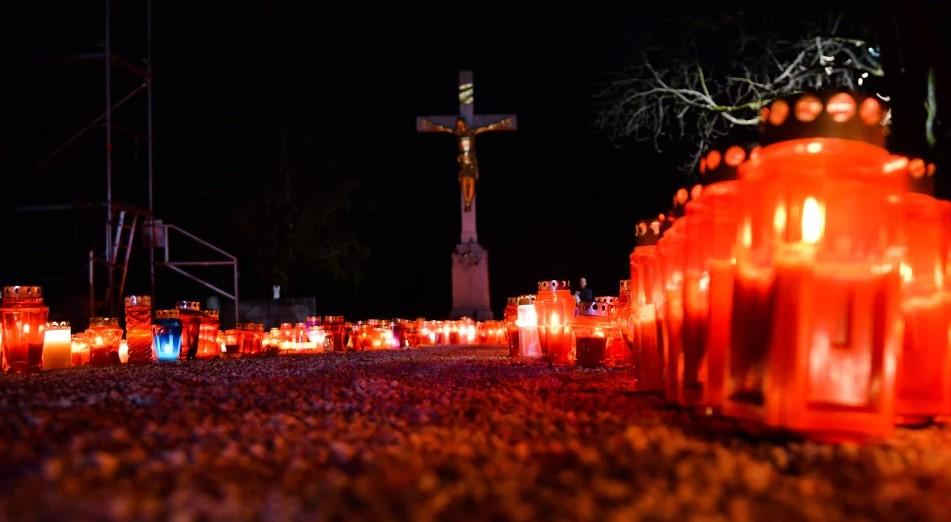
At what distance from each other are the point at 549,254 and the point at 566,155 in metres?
3.96

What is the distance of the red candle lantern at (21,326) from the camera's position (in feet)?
24.9

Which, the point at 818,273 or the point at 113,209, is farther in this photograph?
the point at 113,209

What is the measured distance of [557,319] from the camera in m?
8.48

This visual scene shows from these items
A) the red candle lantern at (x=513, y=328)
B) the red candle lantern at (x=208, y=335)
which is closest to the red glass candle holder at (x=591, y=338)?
the red candle lantern at (x=513, y=328)

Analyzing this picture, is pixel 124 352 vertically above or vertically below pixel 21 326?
below

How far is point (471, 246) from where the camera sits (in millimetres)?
20969

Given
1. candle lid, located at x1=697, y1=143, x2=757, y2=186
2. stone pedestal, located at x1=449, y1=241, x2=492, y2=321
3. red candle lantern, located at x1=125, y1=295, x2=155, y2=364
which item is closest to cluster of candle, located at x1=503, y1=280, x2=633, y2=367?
candle lid, located at x1=697, y1=143, x2=757, y2=186

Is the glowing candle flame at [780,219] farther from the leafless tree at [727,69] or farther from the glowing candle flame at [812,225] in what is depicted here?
the leafless tree at [727,69]

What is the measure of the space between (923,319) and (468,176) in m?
17.3

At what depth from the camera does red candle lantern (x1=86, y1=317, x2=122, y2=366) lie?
8883 millimetres

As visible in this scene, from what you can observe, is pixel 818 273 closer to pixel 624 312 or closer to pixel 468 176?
pixel 624 312

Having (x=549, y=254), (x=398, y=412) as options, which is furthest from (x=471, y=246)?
(x=398, y=412)

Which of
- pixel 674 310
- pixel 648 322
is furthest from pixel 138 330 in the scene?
pixel 674 310

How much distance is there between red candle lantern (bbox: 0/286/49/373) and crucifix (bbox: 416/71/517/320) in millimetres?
13380
